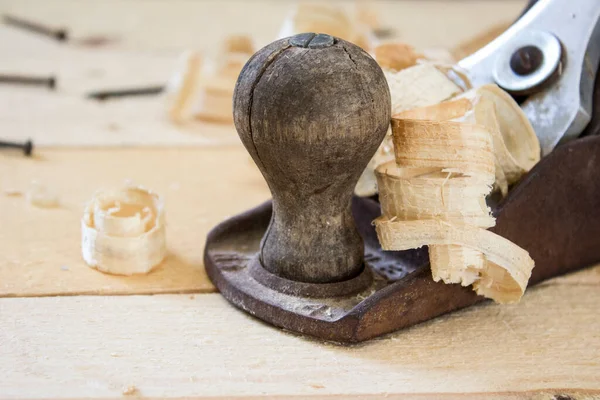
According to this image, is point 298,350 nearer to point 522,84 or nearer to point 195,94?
point 522,84

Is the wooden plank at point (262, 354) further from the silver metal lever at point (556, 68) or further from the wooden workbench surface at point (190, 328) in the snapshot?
the silver metal lever at point (556, 68)

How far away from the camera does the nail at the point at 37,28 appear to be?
7.54 feet

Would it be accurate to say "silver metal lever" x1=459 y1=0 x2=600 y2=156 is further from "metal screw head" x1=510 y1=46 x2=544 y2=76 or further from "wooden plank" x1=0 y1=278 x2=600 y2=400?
"wooden plank" x1=0 y1=278 x2=600 y2=400

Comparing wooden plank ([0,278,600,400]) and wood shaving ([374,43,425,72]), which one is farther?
wood shaving ([374,43,425,72])

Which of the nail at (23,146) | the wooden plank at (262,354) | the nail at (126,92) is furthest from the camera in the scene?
the nail at (126,92)

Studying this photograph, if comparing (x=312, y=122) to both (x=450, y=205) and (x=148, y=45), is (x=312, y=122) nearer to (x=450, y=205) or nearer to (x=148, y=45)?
(x=450, y=205)

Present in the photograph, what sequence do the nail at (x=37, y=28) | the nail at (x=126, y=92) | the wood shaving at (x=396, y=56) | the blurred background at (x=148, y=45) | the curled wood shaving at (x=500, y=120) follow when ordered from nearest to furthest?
the curled wood shaving at (x=500, y=120) < the wood shaving at (x=396, y=56) < the blurred background at (x=148, y=45) < the nail at (x=126, y=92) < the nail at (x=37, y=28)

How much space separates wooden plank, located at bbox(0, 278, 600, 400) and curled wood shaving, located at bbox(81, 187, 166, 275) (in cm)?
7

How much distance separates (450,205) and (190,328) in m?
0.33

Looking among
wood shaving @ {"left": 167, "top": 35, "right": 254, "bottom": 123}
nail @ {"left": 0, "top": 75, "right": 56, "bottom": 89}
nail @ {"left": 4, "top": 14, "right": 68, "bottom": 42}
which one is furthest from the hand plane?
nail @ {"left": 4, "top": 14, "right": 68, "bottom": 42}

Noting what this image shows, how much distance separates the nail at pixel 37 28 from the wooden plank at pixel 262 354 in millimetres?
1530

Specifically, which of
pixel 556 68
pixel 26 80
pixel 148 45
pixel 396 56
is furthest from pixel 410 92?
pixel 148 45

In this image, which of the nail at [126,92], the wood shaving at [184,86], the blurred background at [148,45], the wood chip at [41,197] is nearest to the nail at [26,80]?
the blurred background at [148,45]

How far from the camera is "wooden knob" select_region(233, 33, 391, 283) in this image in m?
0.81
